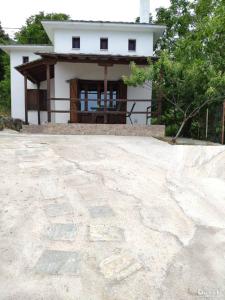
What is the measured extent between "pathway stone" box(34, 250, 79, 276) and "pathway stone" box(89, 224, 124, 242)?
0.37 meters

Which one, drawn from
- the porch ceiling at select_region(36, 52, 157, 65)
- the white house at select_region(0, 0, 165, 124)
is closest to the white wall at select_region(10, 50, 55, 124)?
the white house at select_region(0, 0, 165, 124)

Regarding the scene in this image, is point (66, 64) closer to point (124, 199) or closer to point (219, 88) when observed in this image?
point (219, 88)

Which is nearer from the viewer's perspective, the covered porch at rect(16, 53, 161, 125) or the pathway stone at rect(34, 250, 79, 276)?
the pathway stone at rect(34, 250, 79, 276)

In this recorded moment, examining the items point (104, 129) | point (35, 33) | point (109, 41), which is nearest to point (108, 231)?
point (104, 129)

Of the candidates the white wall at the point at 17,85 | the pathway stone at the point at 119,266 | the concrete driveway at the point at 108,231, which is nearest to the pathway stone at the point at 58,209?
the concrete driveway at the point at 108,231

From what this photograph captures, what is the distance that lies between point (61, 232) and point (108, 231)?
0.54 metres

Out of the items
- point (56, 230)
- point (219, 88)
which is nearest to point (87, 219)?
point (56, 230)

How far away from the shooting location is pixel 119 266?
2.87 metres

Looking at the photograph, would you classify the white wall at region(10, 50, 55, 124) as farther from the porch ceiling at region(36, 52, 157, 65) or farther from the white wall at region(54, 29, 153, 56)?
the porch ceiling at region(36, 52, 157, 65)

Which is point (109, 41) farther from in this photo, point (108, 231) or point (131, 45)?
point (108, 231)

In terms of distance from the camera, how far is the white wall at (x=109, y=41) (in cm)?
1517

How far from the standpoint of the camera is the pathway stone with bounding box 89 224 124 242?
3.32 meters

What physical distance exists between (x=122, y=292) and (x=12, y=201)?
2227 millimetres

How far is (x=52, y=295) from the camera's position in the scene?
2.46 m
